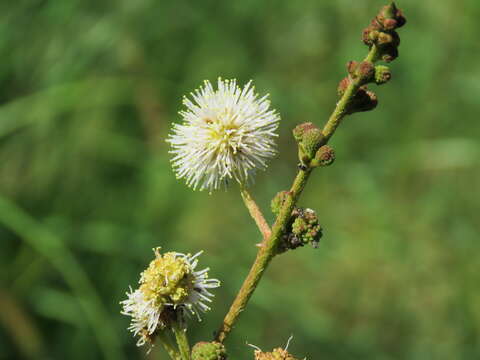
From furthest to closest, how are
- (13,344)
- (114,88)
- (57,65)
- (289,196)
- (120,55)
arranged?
(120,55), (114,88), (57,65), (13,344), (289,196)

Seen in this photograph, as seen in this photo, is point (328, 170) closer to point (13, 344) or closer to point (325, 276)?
point (325, 276)

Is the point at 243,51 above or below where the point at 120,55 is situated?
above

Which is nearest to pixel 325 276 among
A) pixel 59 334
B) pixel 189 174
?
pixel 59 334

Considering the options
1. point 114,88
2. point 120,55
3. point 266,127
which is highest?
point 120,55

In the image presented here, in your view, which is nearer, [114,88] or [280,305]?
[280,305]

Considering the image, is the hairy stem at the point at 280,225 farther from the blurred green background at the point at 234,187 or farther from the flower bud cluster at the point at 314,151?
the blurred green background at the point at 234,187

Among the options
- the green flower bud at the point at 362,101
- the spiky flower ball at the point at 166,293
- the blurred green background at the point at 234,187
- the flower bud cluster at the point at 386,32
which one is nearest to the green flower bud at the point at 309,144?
the green flower bud at the point at 362,101
